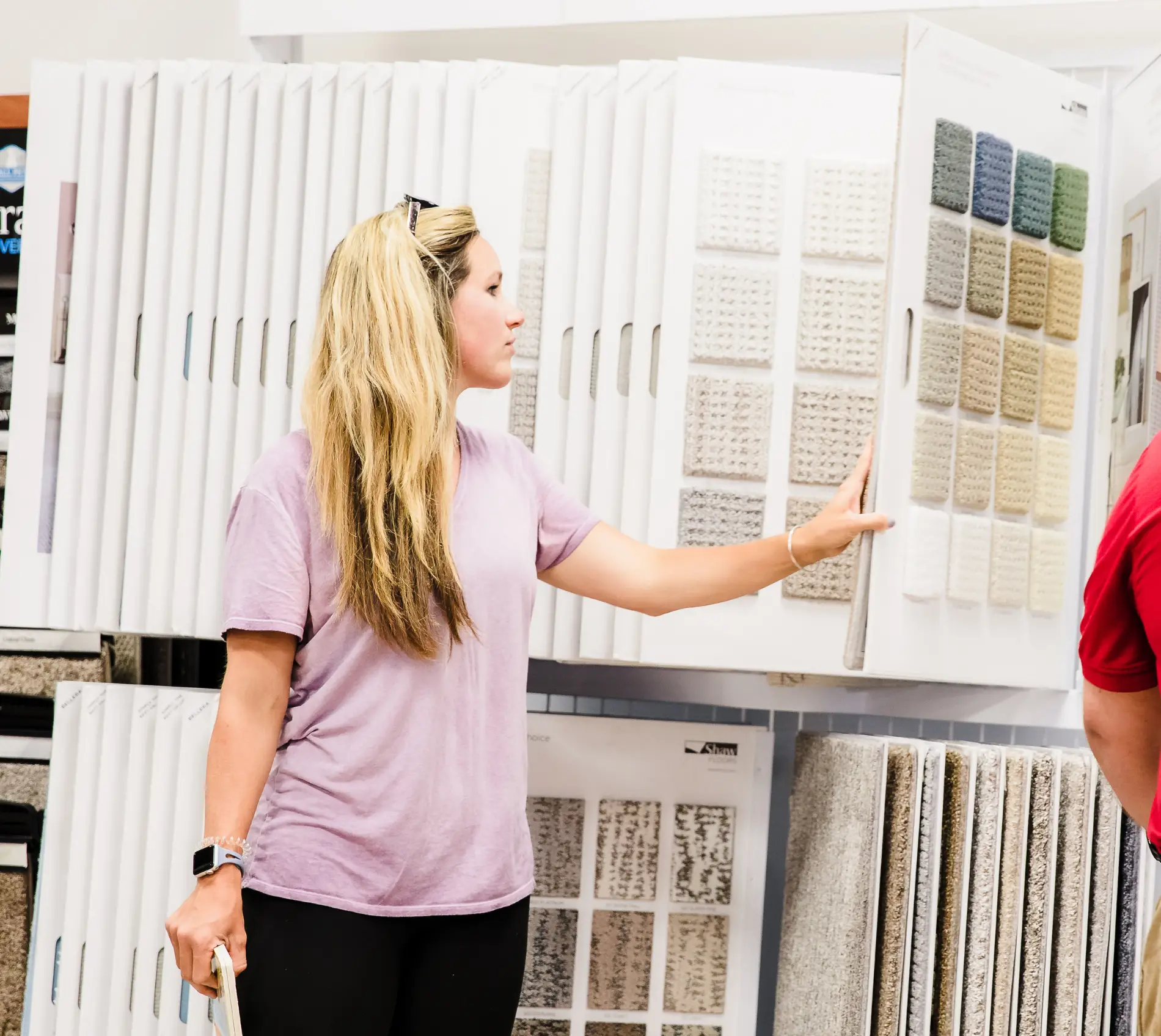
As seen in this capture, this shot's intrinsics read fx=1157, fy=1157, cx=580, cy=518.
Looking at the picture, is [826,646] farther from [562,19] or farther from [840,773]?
[562,19]

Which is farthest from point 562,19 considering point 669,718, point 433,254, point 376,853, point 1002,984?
point 1002,984

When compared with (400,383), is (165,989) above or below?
below

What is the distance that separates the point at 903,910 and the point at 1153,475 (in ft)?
2.62

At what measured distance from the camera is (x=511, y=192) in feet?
5.53

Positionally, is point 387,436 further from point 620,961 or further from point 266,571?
point 620,961

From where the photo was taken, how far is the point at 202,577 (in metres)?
1.71

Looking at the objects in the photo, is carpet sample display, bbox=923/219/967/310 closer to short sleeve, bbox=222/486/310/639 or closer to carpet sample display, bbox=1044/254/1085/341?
carpet sample display, bbox=1044/254/1085/341

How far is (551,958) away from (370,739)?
29.2 inches

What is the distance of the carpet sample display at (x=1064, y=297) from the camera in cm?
154

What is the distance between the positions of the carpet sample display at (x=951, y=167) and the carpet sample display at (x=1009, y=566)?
1.36 feet

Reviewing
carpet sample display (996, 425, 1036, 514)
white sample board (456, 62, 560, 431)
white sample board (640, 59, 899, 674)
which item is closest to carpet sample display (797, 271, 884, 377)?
white sample board (640, 59, 899, 674)

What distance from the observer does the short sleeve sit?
1.09m

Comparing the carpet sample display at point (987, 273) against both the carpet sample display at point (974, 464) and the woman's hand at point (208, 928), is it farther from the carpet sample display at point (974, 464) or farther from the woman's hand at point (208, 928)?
the woman's hand at point (208, 928)

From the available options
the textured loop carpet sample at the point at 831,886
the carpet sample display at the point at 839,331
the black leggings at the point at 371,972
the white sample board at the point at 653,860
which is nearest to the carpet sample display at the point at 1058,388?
the carpet sample display at the point at 839,331
